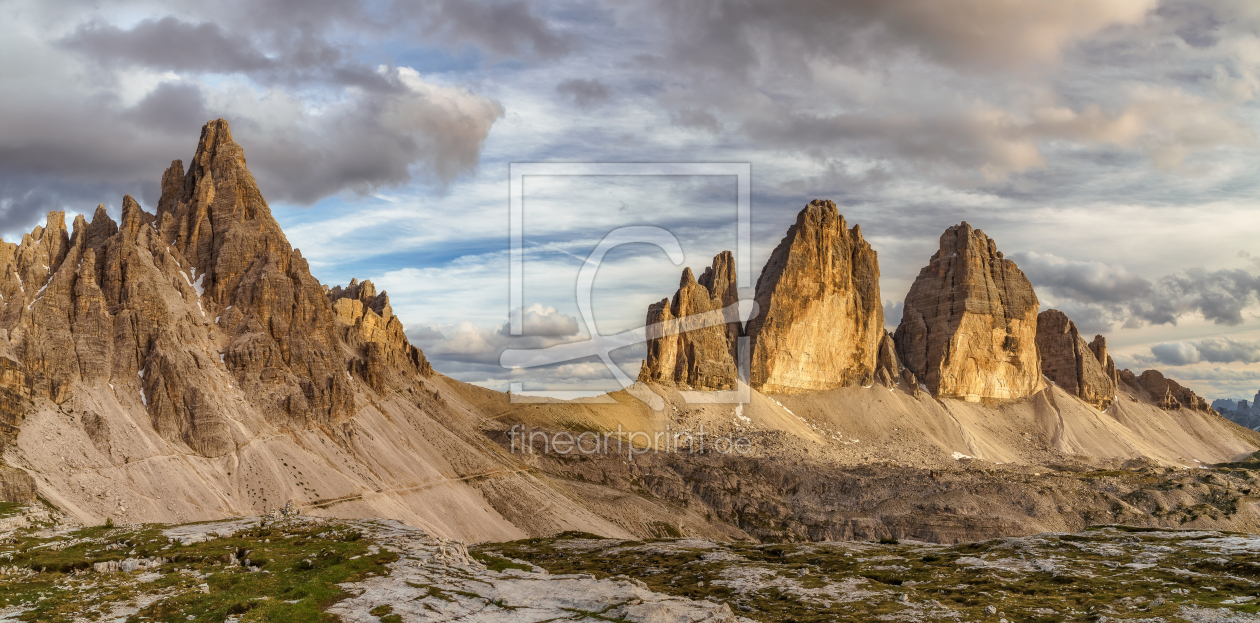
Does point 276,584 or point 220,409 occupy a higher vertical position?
point 220,409

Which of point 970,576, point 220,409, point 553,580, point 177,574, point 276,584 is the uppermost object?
point 220,409

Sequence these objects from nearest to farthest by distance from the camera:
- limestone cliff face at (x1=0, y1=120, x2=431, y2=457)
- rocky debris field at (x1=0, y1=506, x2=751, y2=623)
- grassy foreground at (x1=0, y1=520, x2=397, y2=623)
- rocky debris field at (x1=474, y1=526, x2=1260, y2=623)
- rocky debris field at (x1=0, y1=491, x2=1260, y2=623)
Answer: grassy foreground at (x1=0, y1=520, x2=397, y2=623), rocky debris field at (x1=0, y1=506, x2=751, y2=623), rocky debris field at (x1=0, y1=491, x2=1260, y2=623), rocky debris field at (x1=474, y1=526, x2=1260, y2=623), limestone cliff face at (x1=0, y1=120, x2=431, y2=457)

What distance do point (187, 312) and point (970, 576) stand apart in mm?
153532

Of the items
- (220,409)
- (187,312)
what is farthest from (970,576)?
(187,312)

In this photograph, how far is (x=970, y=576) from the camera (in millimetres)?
86000

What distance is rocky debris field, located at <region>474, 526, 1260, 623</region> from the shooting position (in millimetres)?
66188

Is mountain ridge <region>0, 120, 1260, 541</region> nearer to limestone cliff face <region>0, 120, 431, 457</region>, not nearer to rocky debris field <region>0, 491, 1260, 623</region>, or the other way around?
limestone cliff face <region>0, 120, 431, 457</region>

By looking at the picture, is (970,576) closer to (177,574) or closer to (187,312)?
(177,574)

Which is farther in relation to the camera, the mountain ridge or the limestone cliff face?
the limestone cliff face

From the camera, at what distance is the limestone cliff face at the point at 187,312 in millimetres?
142375

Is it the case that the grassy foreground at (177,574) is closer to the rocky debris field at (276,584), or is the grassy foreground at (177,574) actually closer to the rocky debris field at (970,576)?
the rocky debris field at (276,584)

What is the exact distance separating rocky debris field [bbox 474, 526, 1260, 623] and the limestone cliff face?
74.0 m

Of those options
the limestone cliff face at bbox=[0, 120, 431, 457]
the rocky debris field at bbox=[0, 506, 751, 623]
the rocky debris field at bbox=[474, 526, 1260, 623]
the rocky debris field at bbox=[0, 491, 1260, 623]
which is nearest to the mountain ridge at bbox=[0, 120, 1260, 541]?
the limestone cliff face at bbox=[0, 120, 431, 457]

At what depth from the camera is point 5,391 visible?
120 metres
